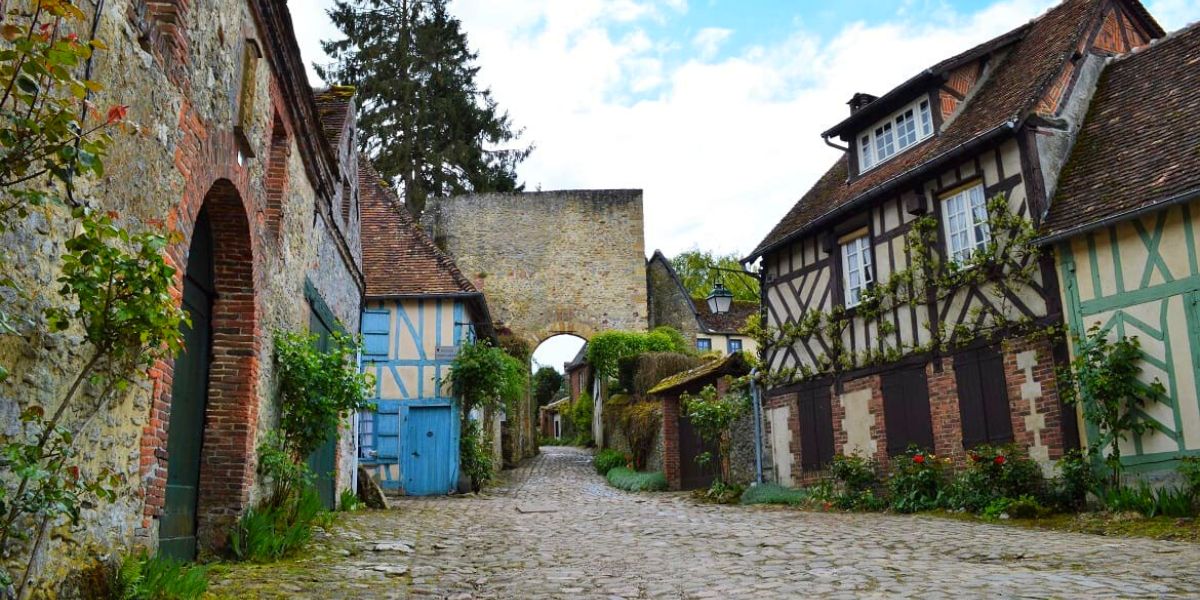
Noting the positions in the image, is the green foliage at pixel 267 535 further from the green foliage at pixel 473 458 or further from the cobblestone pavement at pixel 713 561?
the green foliage at pixel 473 458

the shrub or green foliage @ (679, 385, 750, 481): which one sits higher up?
green foliage @ (679, 385, 750, 481)

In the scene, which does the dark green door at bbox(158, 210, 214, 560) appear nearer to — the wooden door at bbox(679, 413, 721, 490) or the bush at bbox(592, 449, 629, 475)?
the wooden door at bbox(679, 413, 721, 490)

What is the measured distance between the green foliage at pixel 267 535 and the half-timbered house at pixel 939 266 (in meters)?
7.49

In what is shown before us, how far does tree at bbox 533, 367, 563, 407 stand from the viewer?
4184 cm

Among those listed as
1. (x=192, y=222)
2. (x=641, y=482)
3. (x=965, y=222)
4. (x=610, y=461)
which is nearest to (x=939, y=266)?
(x=965, y=222)

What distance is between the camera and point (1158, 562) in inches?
223

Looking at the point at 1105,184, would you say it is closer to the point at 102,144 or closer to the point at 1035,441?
the point at 1035,441

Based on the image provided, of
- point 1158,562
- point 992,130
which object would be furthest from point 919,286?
point 1158,562

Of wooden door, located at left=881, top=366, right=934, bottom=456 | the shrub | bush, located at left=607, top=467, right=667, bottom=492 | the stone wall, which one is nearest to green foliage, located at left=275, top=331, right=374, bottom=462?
the stone wall

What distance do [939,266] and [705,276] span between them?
90.0 feet

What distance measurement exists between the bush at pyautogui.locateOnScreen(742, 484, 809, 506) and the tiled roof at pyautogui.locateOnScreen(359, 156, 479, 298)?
6.16m

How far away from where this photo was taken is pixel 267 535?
6.09m

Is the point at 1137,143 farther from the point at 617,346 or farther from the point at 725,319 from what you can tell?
the point at 725,319

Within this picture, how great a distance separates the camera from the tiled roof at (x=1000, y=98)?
34.2 ft
